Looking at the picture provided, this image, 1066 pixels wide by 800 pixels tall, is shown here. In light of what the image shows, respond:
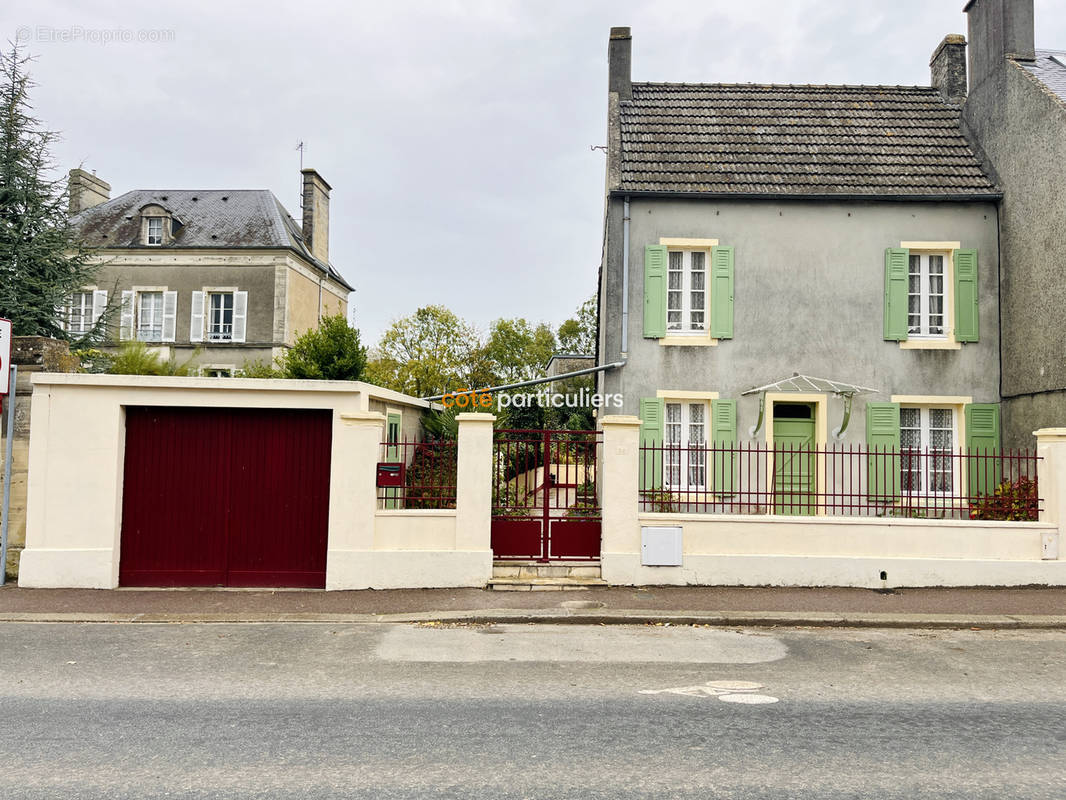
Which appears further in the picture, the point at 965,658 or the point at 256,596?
the point at 256,596

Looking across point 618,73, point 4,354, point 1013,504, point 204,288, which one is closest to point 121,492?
point 4,354

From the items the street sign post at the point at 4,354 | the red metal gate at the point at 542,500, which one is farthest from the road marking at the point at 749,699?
the street sign post at the point at 4,354

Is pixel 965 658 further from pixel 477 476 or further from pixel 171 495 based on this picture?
pixel 171 495

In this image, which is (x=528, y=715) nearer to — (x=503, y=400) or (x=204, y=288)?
(x=503, y=400)

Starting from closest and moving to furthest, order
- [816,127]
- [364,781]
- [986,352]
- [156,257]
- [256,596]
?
[364,781] → [256,596] → [986,352] → [816,127] → [156,257]

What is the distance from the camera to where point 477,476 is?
10.7 meters

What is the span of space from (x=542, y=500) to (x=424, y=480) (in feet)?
5.53

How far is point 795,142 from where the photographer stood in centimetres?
1658

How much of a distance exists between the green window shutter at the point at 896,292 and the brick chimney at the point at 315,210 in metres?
27.0

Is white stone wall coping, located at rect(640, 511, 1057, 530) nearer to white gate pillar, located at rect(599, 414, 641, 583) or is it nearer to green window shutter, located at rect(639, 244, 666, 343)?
white gate pillar, located at rect(599, 414, 641, 583)

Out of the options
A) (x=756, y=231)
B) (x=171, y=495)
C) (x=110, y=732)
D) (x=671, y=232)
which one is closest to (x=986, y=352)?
(x=756, y=231)

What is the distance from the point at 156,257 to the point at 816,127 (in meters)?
26.8

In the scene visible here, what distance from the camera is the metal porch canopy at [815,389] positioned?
1491 centimetres

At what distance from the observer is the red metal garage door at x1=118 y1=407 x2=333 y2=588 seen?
1075 cm
